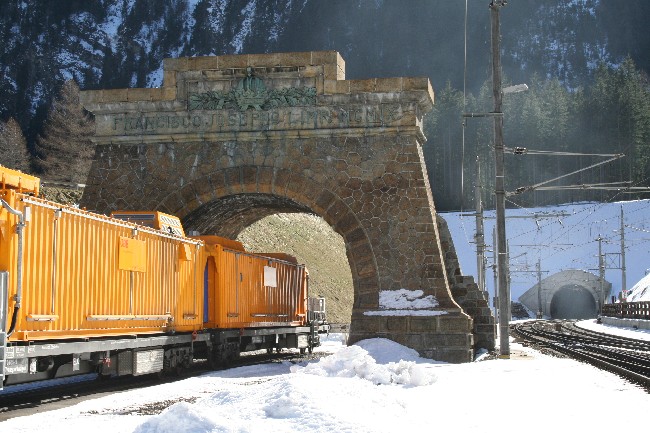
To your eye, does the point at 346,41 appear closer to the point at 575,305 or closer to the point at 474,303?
the point at 575,305

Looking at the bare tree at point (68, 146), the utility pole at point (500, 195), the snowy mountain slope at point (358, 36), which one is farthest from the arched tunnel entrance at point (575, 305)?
the snowy mountain slope at point (358, 36)

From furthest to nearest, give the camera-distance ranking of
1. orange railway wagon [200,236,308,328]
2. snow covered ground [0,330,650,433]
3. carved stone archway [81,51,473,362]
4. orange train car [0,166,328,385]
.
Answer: carved stone archway [81,51,473,362] < orange railway wagon [200,236,308,328] < orange train car [0,166,328,385] < snow covered ground [0,330,650,433]

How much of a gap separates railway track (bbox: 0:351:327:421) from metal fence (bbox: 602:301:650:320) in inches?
1242

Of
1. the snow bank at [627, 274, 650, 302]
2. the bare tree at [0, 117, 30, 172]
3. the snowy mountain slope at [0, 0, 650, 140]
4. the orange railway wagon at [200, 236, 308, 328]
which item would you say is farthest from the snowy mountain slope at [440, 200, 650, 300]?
the snowy mountain slope at [0, 0, 650, 140]

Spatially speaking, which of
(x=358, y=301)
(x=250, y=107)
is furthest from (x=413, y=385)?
(x=250, y=107)

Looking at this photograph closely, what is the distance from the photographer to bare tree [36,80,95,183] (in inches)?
3189

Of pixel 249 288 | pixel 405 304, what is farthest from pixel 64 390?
pixel 405 304

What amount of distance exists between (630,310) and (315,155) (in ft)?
108

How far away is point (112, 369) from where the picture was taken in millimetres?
15453

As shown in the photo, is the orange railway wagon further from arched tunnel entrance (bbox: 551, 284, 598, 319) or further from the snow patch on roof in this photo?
arched tunnel entrance (bbox: 551, 284, 598, 319)

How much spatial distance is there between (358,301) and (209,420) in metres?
14.5

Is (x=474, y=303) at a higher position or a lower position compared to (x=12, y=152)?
lower

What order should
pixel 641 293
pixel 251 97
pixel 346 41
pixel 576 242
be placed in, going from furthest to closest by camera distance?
pixel 346 41, pixel 576 242, pixel 641 293, pixel 251 97

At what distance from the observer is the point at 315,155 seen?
2380 centimetres
